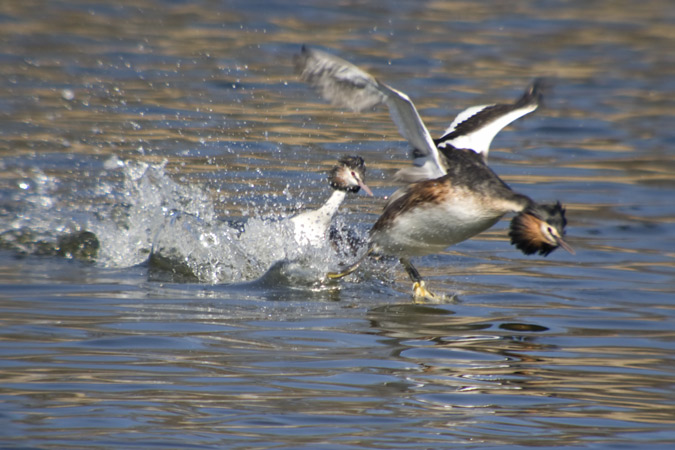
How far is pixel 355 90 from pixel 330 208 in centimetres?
174

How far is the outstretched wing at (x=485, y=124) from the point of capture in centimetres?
835

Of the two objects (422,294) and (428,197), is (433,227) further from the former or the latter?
(422,294)

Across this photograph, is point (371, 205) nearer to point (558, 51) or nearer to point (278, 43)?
point (278, 43)

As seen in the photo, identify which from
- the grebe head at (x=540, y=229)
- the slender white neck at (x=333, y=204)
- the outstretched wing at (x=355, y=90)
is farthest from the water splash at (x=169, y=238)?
the grebe head at (x=540, y=229)

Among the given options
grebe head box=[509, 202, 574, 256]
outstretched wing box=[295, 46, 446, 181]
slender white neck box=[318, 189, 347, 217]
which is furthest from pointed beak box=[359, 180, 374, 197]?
grebe head box=[509, 202, 574, 256]

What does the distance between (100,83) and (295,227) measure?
8.27 m

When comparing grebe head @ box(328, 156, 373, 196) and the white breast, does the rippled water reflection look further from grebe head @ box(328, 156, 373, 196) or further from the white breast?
grebe head @ box(328, 156, 373, 196)

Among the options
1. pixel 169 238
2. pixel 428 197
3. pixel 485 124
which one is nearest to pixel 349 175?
pixel 485 124

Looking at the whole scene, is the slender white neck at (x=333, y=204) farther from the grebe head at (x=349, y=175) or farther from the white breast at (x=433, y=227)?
the white breast at (x=433, y=227)

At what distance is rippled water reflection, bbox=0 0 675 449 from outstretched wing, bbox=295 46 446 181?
4.03 feet

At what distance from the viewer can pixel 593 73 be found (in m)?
18.5

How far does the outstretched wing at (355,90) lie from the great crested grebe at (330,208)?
133cm

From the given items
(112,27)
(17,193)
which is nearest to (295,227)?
(17,193)

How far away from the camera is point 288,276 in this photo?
8.05 m
